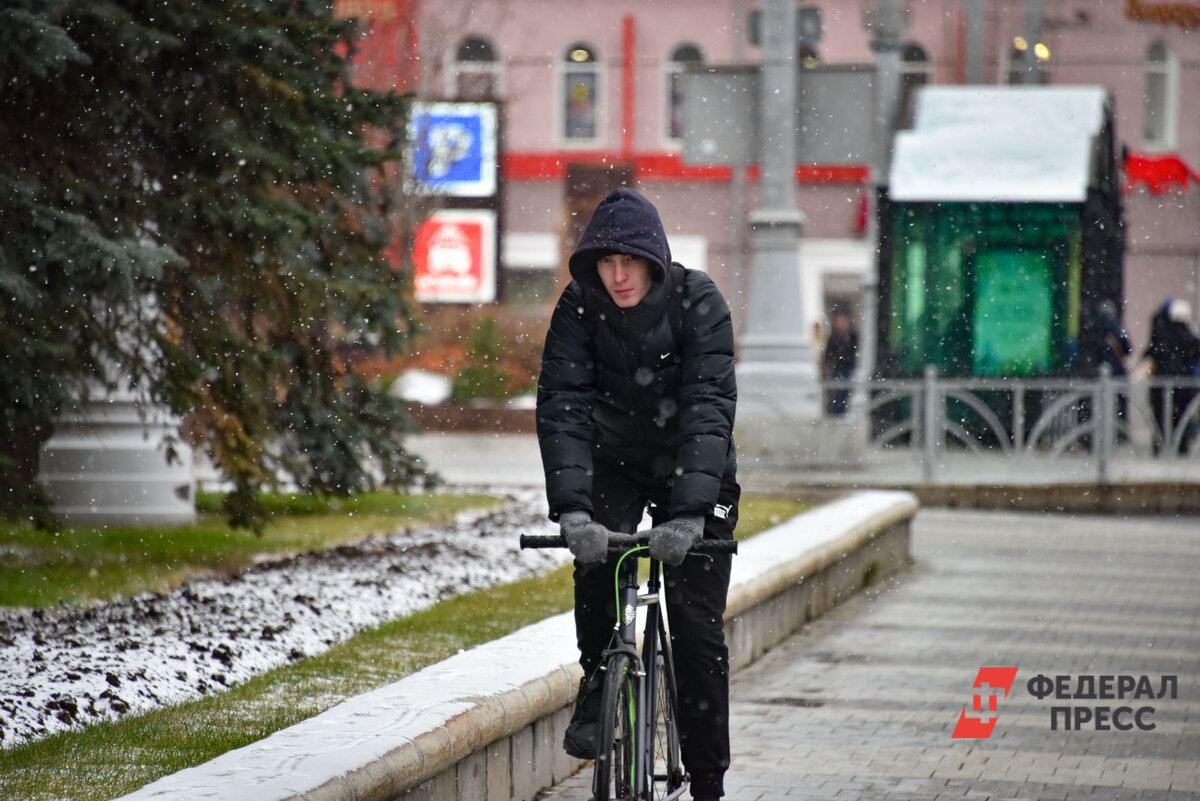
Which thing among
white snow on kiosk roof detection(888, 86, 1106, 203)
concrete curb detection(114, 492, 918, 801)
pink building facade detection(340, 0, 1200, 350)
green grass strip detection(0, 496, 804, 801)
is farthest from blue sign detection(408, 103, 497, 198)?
concrete curb detection(114, 492, 918, 801)

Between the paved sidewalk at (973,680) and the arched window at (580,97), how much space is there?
26334mm

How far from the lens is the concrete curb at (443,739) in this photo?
13.5 feet

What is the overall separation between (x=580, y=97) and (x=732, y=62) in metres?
4.42

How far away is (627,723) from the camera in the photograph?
439 centimetres

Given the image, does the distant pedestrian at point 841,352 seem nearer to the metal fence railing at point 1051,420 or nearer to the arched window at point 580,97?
the metal fence railing at point 1051,420

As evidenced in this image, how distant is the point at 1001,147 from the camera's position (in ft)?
69.7

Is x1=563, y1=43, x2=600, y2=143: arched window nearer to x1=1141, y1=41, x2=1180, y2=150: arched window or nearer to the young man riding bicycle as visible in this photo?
x1=1141, y1=41, x2=1180, y2=150: arched window

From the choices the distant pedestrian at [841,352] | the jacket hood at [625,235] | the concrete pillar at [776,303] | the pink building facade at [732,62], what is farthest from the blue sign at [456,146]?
the jacket hood at [625,235]

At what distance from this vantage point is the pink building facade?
35531 mm

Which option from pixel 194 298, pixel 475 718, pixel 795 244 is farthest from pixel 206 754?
pixel 795 244

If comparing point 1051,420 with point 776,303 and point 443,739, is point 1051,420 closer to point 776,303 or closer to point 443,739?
point 776,303

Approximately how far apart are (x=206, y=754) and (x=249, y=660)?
1589mm

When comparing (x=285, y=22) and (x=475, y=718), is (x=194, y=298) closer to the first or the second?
(x=285, y=22)

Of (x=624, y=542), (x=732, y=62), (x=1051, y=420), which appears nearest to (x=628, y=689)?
(x=624, y=542)
